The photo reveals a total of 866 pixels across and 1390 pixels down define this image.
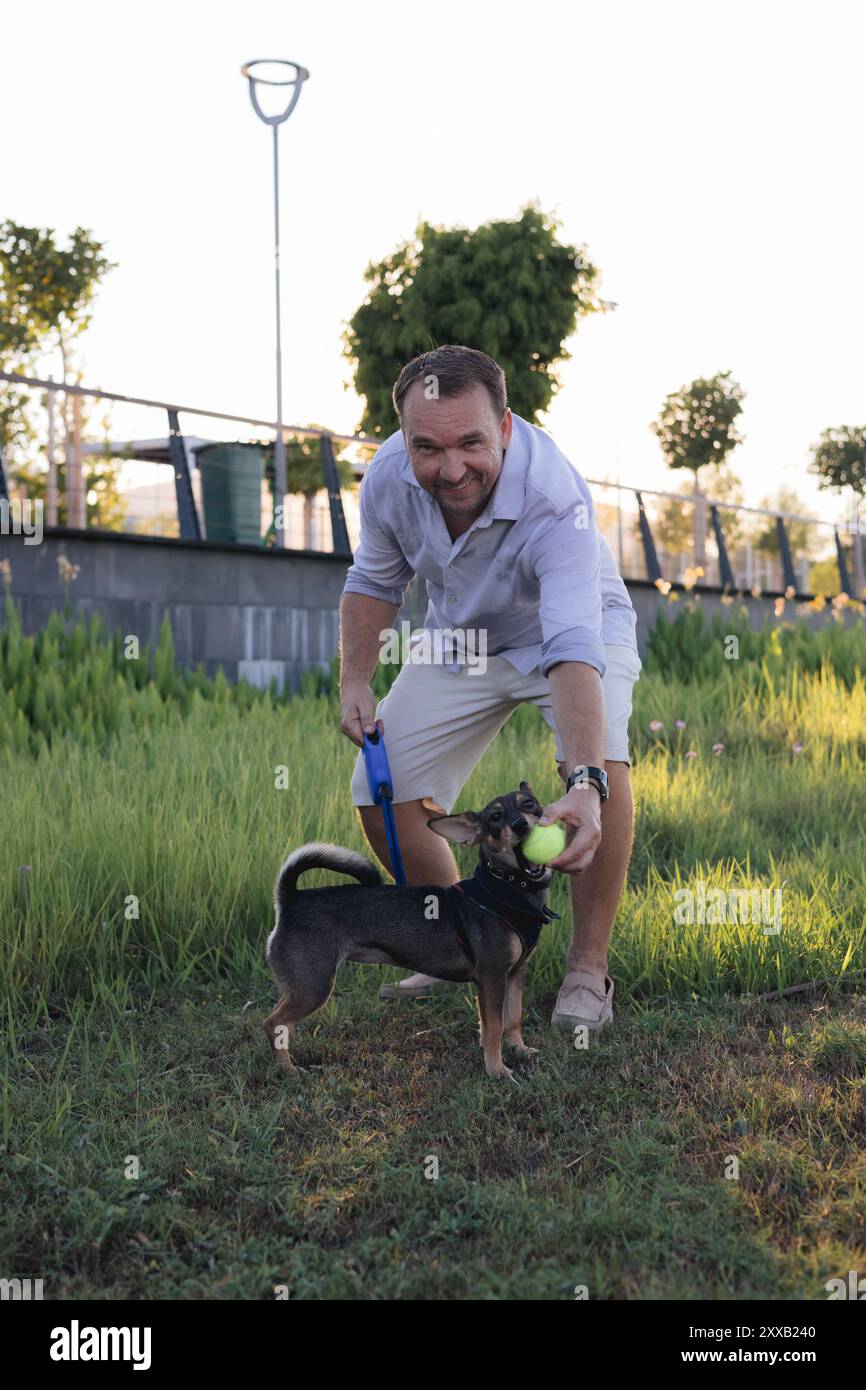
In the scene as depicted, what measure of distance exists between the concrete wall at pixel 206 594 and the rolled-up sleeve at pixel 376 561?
5.30 metres

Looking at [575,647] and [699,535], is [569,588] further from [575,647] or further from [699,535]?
[699,535]

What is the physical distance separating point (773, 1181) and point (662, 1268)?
44 cm

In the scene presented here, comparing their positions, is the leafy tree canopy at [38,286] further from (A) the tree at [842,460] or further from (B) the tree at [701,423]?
(A) the tree at [842,460]

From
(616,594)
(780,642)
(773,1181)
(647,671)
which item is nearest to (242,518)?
(647,671)

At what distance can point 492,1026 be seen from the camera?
3.34 meters

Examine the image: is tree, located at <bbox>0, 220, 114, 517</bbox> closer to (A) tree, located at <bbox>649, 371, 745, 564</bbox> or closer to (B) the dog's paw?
(B) the dog's paw

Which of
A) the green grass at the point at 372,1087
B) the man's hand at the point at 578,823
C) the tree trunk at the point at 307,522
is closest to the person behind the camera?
the green grass at the point at 372,1087

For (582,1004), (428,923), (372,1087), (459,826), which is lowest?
(372,1087)

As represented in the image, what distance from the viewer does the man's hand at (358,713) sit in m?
3.91

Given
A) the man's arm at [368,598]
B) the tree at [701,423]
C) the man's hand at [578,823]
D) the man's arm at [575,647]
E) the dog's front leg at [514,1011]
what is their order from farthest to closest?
1. the tree at [701,423]
2. the man's arm at [368,598]
3. the dog's front leg at [514,1011]
4. the man's arm at [575,647]
5. the man's hand at [578,823]

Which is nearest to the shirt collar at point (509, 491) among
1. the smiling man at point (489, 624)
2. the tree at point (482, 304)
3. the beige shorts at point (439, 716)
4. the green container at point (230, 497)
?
the smiling man at point (489, 624)

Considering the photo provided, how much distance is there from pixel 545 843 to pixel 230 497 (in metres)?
8.64

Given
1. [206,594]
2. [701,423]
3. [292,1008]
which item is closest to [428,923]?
[292,1008]
